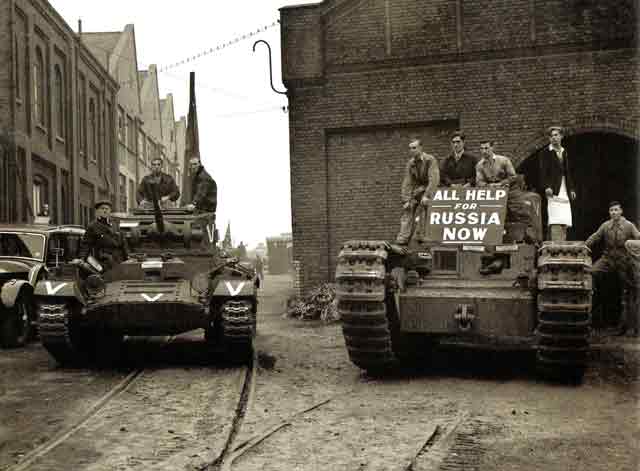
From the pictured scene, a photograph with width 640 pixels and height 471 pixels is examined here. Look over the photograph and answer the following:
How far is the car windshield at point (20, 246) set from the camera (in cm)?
1222

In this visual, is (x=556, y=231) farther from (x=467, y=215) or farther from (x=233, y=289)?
(x=233, y=289)

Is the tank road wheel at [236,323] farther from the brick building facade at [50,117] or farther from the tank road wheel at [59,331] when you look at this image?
the brick building facade at [50,117]

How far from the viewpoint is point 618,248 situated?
11.5m

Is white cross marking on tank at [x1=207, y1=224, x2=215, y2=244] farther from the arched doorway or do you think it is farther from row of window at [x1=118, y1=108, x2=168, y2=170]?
row of window at [x1=118, y1=108, x2=168, y2=170]

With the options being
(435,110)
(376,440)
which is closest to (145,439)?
(376,440)

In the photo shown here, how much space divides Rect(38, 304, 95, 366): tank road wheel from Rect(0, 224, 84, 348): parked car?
189 cm

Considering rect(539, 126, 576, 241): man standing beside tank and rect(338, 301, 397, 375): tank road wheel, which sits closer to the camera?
rect(338, 301, 397, 375): tank road wheel

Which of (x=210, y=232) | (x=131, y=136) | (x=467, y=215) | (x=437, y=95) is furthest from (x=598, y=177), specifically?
(x=131, y=136)

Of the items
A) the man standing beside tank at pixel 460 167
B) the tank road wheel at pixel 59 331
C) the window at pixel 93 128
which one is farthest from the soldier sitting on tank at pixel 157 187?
the window at pixel 93 128

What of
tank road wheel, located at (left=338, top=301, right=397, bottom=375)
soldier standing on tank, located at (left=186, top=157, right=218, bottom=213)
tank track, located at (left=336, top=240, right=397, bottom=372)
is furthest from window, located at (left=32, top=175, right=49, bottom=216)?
tank track, located at (left=336, top=240, right=397, bottom=372)

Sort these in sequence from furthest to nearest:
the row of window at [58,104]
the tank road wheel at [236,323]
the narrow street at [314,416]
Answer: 1. the row of window at [58,104]
2. the tank road wheel at [236,323]
3. the narrow street at [314,416]

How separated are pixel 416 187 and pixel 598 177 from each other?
7955 mm

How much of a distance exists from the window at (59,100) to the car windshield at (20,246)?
13.2 m

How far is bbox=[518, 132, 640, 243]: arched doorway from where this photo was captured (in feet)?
51.5
